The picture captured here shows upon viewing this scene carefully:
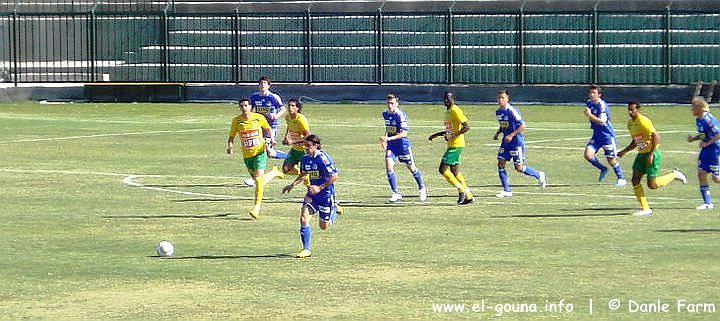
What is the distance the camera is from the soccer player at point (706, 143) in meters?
24.4

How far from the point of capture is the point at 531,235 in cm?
2194

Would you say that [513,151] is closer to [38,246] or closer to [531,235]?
[531,235]

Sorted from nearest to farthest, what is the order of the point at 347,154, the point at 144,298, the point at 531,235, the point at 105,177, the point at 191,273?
the point at 144,298
the point at 191,273
the point at 531,235
the point at 105,177
the point at 347,154

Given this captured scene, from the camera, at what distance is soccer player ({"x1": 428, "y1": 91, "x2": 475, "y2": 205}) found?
2609 cm

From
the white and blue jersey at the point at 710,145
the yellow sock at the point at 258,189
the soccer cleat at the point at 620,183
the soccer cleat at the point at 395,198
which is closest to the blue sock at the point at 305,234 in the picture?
the yellow sock at the point at 258,189

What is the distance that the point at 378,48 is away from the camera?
53656mm

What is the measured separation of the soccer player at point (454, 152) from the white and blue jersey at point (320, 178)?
6.05 m

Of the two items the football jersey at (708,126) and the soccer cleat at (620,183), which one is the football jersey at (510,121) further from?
the football jersey at (708,126)

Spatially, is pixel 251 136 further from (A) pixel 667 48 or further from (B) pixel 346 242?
(A) pixel 667 48

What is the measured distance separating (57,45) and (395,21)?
13315 mm

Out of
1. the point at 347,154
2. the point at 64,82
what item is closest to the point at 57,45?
the point at 64,82

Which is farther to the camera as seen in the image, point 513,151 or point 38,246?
point 513,151

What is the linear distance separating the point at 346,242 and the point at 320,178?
1.84 m

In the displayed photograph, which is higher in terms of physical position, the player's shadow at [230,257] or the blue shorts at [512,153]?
the blue shorts at [512,153]
